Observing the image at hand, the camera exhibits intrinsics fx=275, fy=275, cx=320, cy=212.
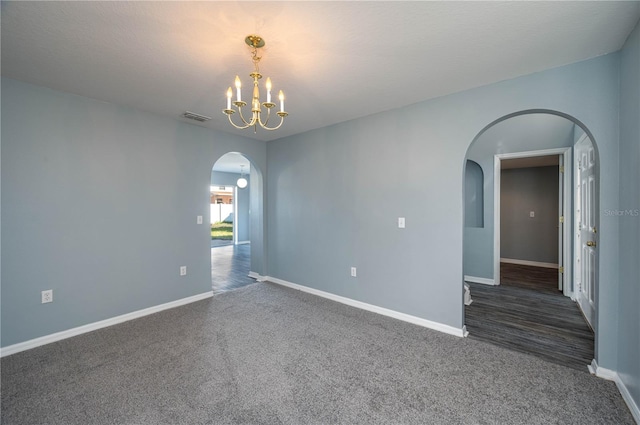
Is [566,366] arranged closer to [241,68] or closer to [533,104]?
[533,104]

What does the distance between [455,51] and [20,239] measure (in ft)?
13.6

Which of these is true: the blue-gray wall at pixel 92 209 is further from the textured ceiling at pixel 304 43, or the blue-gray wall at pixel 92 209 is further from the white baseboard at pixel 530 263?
the white baseboard at pixel 530 263

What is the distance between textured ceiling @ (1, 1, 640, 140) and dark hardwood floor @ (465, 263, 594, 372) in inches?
99.8

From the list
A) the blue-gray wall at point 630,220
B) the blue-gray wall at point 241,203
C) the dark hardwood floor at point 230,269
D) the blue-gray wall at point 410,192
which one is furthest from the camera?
the blue-gray wall at point 241,203

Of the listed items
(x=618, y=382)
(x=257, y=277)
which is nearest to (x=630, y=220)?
(x=618, y=382)

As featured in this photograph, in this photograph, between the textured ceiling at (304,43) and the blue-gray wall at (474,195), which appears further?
the blue-gray wall at (474,195)

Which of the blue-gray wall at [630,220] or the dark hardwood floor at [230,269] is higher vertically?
the blue-gray wall at [630,220]

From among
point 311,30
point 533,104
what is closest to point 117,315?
point 311,30

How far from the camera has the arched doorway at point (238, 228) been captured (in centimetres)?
496

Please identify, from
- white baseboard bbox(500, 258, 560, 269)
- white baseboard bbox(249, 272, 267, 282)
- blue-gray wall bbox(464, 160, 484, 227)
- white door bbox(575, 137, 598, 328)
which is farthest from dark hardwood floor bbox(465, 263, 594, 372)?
white baseboard bbox(249, 272, 267, 282)

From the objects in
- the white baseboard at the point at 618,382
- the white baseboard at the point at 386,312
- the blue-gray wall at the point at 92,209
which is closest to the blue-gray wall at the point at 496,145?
the white baseboard at the point at 386,312

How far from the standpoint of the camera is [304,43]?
1.99m

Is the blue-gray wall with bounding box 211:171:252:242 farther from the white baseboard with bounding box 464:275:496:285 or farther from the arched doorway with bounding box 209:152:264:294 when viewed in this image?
the white baseboard with bounding box 464:275:496:285

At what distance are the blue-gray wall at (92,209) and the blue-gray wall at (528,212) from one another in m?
6.91
